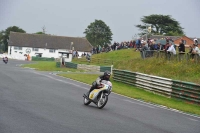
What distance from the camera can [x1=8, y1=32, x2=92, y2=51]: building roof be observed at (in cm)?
12575

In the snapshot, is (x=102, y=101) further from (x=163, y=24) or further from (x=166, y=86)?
(x=163, y=24)

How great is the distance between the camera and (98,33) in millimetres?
150125

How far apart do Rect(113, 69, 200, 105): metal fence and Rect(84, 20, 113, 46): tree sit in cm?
11857

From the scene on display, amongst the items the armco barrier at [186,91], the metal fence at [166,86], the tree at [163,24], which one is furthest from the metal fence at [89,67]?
the tree at [163,24]

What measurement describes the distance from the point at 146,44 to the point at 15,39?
9489cm

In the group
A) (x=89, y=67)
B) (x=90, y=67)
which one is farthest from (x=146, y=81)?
(x=89, y=67)

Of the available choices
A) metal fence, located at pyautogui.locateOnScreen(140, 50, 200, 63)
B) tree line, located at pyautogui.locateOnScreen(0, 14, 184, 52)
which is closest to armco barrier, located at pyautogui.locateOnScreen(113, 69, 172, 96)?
metal fence, located at pyautogui.locateOnScreen(140, 50, 200, 63)

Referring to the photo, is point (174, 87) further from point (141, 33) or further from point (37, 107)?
point (141, 33)

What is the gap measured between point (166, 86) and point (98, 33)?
126300 millimetres

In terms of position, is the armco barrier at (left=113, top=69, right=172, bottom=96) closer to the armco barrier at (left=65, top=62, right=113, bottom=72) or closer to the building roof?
the armco barrier at (left=65, top=62, right=113, bottom=72)

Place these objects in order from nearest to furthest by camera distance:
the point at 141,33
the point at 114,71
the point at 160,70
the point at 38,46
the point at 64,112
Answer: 1. the point at 64,112
2. the point at 160,70
3. the point at 114,71
4. the point at 141,33
5. the point at 38,46

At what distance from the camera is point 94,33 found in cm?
15100

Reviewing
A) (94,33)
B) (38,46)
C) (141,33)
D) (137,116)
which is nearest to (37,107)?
(137,116)

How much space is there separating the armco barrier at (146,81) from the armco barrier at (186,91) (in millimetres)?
586
